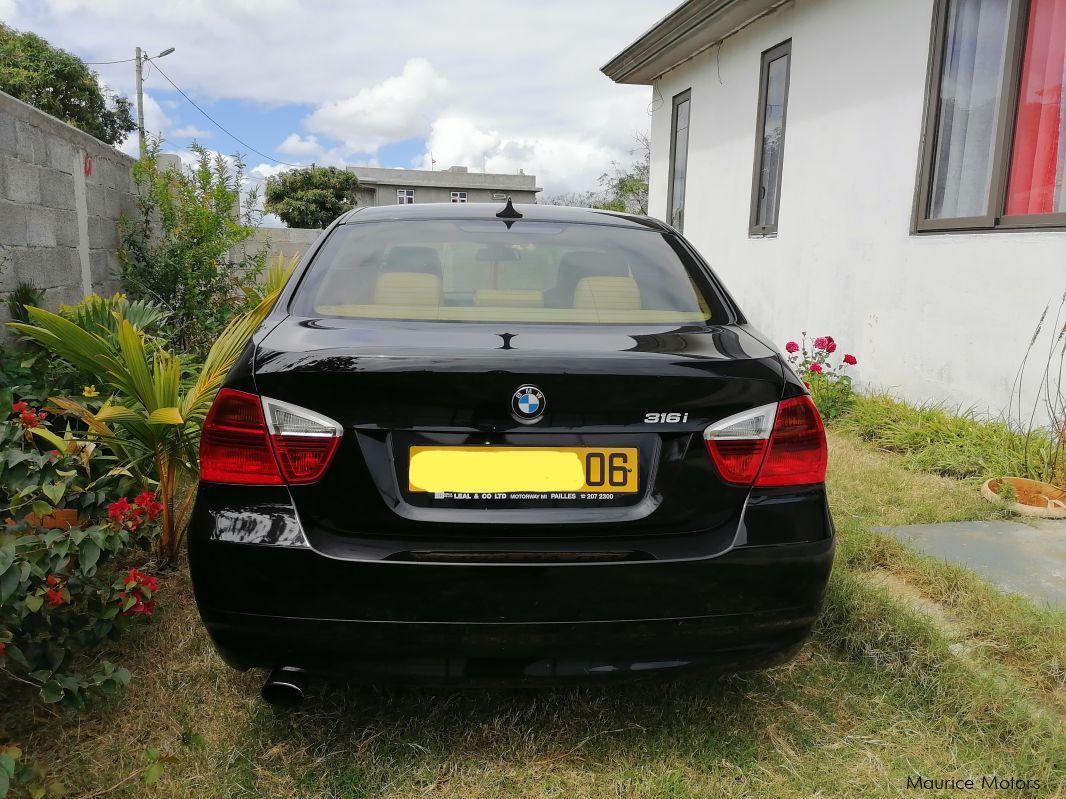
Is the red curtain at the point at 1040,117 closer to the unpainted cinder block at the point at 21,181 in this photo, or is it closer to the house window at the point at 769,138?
the house window at the point at 769,138

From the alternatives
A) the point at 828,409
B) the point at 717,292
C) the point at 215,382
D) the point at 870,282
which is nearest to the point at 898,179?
the point at 870,282

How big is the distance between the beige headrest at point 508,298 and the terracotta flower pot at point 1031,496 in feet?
9.63

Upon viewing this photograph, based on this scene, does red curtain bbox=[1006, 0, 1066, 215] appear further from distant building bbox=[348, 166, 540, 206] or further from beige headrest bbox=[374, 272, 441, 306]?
distant building bbox=[348, 166, 540, 206]

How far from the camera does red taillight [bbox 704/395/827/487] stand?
186 centimetres

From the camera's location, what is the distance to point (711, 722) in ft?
7.63

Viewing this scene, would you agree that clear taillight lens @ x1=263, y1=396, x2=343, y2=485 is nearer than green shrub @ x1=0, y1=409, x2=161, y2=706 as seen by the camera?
Yes

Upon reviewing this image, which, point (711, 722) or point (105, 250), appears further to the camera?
point (105, 250)

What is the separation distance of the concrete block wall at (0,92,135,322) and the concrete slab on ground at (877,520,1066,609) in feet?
14.7

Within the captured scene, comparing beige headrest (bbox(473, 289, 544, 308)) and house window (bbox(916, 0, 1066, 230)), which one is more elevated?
house window (bbox(916, 0, 1066, 230))

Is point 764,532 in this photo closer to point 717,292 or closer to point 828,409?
point 717,292

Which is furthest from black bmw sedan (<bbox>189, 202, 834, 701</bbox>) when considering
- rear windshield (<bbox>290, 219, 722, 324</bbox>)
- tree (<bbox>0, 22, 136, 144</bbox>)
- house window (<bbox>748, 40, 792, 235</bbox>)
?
tree (<bbox>0, 22, 136, 144</bbox>)

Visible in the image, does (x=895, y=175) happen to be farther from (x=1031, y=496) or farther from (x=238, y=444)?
(x=238, y=444)

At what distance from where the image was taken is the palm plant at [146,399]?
9.54 feet

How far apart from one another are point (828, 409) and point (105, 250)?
5472 millimetres
